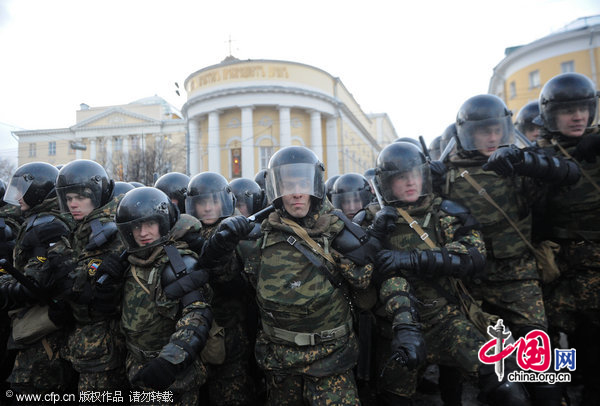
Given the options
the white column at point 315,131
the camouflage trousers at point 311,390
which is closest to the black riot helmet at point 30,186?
the camouflage trousers at point 311,390

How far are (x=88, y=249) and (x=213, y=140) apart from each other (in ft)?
92.5

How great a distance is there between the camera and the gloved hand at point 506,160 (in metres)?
3.10

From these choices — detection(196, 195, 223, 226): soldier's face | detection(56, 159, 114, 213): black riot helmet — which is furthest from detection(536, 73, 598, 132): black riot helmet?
detection(56, 159, 114, 213): black riot helmet

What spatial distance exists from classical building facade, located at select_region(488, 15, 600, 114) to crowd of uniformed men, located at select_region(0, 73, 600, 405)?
27.7 meters

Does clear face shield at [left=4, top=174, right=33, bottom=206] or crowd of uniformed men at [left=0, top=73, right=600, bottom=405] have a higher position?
clear face shield at [left=4, top=174, right=33, bottom=206]

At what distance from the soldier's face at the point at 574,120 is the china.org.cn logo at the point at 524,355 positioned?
81.1 inches

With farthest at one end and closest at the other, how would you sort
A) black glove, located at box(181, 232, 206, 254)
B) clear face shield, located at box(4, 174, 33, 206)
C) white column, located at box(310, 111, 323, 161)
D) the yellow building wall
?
white column, located at box(310, 111, 323, 161) < the yellow building wall < clear face shield, located at box(4, 174, 33, 206) < black glove, located at box(181, 232, 206, 254)

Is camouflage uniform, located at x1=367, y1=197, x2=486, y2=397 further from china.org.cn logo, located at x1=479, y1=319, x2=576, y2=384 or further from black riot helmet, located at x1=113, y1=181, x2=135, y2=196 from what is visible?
black riot helmet, located at x1=113, y1=181, x2=135, y2=196

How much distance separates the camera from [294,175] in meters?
3.00

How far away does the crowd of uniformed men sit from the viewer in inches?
109

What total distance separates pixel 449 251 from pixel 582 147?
1960mm

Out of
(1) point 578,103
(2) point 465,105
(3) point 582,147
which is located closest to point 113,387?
(2) point 465,105

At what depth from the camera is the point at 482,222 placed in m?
3.60

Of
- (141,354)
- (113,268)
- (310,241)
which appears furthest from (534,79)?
(141,354)
